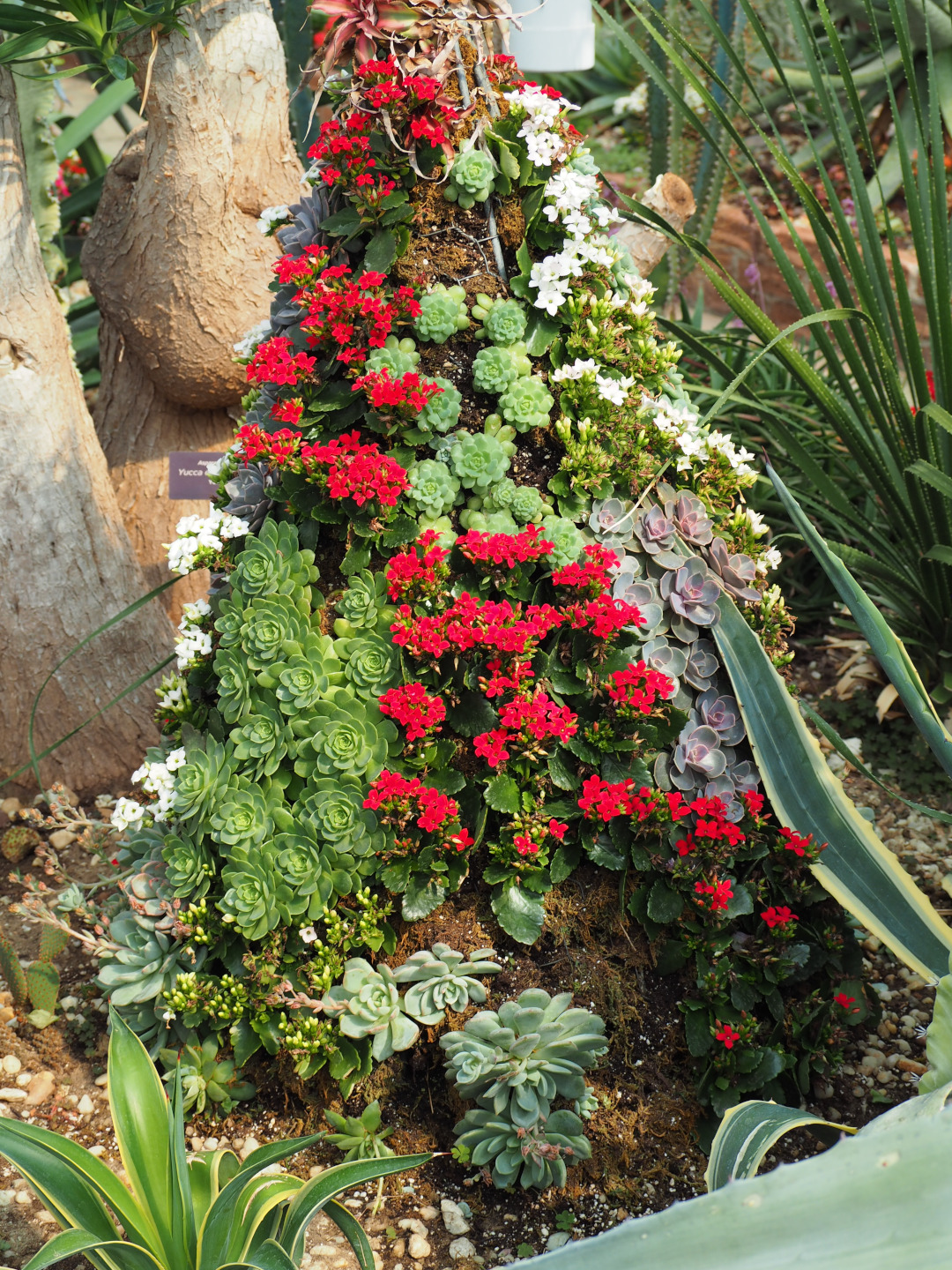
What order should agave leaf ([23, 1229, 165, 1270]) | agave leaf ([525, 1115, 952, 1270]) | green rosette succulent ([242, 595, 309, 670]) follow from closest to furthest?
agave leaf ([525, 1115, 952, 1270]) → agave leaf ([23, 1229, 165, 1270]) → green rosette succulent ([242, 595, 309, 670])

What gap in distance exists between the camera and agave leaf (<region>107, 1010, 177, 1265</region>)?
1480 mm

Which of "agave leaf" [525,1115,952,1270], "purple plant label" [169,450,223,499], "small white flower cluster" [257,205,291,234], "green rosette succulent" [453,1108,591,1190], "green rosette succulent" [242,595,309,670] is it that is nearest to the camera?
"agave leaf" [525,1115,952,1270]

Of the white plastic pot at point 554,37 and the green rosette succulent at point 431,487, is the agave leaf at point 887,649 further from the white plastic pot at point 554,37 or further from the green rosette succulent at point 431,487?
the white plastic pot at point 554,37

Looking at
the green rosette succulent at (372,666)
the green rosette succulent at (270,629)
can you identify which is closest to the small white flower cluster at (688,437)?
the green rosette succulent at (372,666)

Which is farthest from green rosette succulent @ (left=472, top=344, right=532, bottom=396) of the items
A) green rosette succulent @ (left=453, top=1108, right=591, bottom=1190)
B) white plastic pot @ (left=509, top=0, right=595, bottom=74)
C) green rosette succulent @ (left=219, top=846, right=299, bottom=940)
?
white plastic pot @ (left=509, top=0, right=595, bottom=74)

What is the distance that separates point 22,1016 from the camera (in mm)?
2146

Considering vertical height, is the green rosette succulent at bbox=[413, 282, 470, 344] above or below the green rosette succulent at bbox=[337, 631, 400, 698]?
above

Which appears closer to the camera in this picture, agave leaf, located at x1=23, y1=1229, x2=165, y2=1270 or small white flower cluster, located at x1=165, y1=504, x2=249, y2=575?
agave leaf, located at x1=23, y1=1229, x2=165, y2=1270

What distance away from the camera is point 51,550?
9.16 feet

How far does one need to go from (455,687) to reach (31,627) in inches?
58.9

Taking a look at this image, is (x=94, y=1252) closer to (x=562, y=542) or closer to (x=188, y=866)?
(x=188, y=866)

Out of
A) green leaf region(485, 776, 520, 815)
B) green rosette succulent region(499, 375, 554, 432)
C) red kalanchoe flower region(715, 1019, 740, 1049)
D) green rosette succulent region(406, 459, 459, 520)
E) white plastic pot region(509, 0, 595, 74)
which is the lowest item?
red kalanchoe flower region(715, 1019, 740, 1049)

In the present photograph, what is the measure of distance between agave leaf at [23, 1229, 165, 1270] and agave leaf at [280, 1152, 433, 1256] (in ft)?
0.60

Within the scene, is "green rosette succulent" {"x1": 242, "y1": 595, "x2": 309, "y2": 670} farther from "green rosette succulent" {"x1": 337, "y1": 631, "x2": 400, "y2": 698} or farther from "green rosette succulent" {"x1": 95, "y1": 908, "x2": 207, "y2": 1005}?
"green rosette succulent" {"x1": 95, "y1": 908, "x2": 207, "y2": 1005}
